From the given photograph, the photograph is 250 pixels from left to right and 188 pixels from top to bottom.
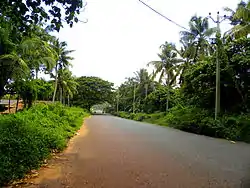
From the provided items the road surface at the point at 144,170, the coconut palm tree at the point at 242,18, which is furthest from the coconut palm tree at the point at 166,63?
the road surface at the point at 144,170

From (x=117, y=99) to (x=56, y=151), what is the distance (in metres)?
76.3

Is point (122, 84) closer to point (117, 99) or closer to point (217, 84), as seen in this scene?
point (117, 99)

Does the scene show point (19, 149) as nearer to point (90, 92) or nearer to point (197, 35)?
point (197, 35)

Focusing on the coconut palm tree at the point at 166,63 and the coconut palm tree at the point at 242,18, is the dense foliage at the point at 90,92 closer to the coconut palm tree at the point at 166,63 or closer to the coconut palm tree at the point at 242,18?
the coconut palm tree at the point at 166,63

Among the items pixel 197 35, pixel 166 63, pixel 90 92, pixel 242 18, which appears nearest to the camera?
pixel 242 18

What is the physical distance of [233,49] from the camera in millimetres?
23125

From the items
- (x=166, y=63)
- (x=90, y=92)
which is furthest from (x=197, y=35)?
(x=90, y=92)

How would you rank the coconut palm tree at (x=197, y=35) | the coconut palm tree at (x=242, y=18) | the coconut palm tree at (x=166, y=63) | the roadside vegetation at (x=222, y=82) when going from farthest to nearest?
the coconut palm tree at (x=166, y=63) < the coconut palm tree at (x=197, y=35) < the roadside vegetation at (x=222, y=82) < the coconut palm tree at (x=242, y=18)

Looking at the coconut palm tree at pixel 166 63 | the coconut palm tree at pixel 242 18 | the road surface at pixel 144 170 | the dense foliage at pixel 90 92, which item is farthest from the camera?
the dense foliage at pixel 90 92

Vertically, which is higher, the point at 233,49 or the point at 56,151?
the point at 233,49

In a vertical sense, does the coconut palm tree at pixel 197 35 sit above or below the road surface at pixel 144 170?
above

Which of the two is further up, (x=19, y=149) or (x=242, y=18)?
(x=242, y=18)

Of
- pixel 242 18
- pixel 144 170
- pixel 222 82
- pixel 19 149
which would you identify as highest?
pixel 242 18

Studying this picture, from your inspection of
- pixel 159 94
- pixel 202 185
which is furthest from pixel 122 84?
pixel 202 185
